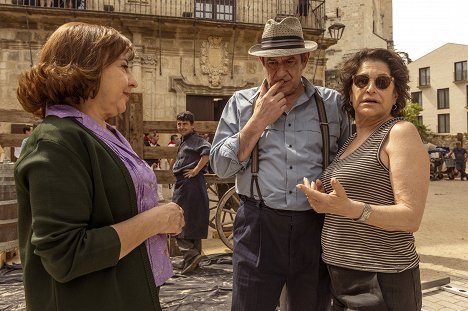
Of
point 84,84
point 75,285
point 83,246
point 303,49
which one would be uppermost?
point 303,49

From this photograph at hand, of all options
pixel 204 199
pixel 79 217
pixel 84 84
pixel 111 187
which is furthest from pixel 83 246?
pixel 204 199

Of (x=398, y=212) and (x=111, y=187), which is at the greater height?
(x=111, y=187)

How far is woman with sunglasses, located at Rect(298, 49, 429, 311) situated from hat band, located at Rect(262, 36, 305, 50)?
40 cm

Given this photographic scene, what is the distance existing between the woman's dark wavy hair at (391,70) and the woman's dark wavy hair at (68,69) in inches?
47.9

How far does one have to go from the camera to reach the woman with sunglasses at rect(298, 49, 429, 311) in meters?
1.77

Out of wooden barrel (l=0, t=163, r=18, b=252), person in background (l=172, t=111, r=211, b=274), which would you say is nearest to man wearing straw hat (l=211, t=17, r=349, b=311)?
wooden barrel (l=0, t=163, r=18, b=252)

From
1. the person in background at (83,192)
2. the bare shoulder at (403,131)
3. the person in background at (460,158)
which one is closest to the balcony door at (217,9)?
the person in background at (460,158)

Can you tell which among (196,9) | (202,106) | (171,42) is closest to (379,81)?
(171,42)

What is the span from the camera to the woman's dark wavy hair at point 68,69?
137cm

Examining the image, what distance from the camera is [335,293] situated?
1.99 meters

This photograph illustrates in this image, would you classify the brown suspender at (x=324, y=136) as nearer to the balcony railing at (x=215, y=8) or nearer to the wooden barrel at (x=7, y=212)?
the wooden barrel at (x=7, y=212)

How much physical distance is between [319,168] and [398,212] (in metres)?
0.57

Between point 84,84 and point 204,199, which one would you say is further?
point 204,199

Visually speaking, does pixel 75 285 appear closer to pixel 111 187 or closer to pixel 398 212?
pixel 111 187
